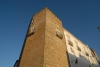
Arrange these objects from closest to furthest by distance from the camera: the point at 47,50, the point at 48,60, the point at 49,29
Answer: the point at 48,60
the point at 47,50
the point at 49,29

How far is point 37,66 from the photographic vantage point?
24.9ft

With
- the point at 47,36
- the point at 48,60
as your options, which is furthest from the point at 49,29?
the point at 48,60

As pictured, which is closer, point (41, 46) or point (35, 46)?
point (41, 46)

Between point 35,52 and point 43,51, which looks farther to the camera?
point 35,52

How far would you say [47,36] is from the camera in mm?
9562

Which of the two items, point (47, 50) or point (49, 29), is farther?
point (49, 29)

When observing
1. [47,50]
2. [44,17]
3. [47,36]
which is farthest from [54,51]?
[44,17]

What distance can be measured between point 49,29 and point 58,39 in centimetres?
172

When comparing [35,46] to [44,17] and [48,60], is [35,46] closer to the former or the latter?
[48,60]

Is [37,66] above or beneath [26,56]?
beneath

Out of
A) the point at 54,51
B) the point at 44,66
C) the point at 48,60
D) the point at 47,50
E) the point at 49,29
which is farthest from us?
the point at 49,29

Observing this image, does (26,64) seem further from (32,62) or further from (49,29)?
(49,29)

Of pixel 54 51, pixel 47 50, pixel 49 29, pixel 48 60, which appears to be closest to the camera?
pixel 48 60

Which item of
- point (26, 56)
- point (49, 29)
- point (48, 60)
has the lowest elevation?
point (48, 60)
